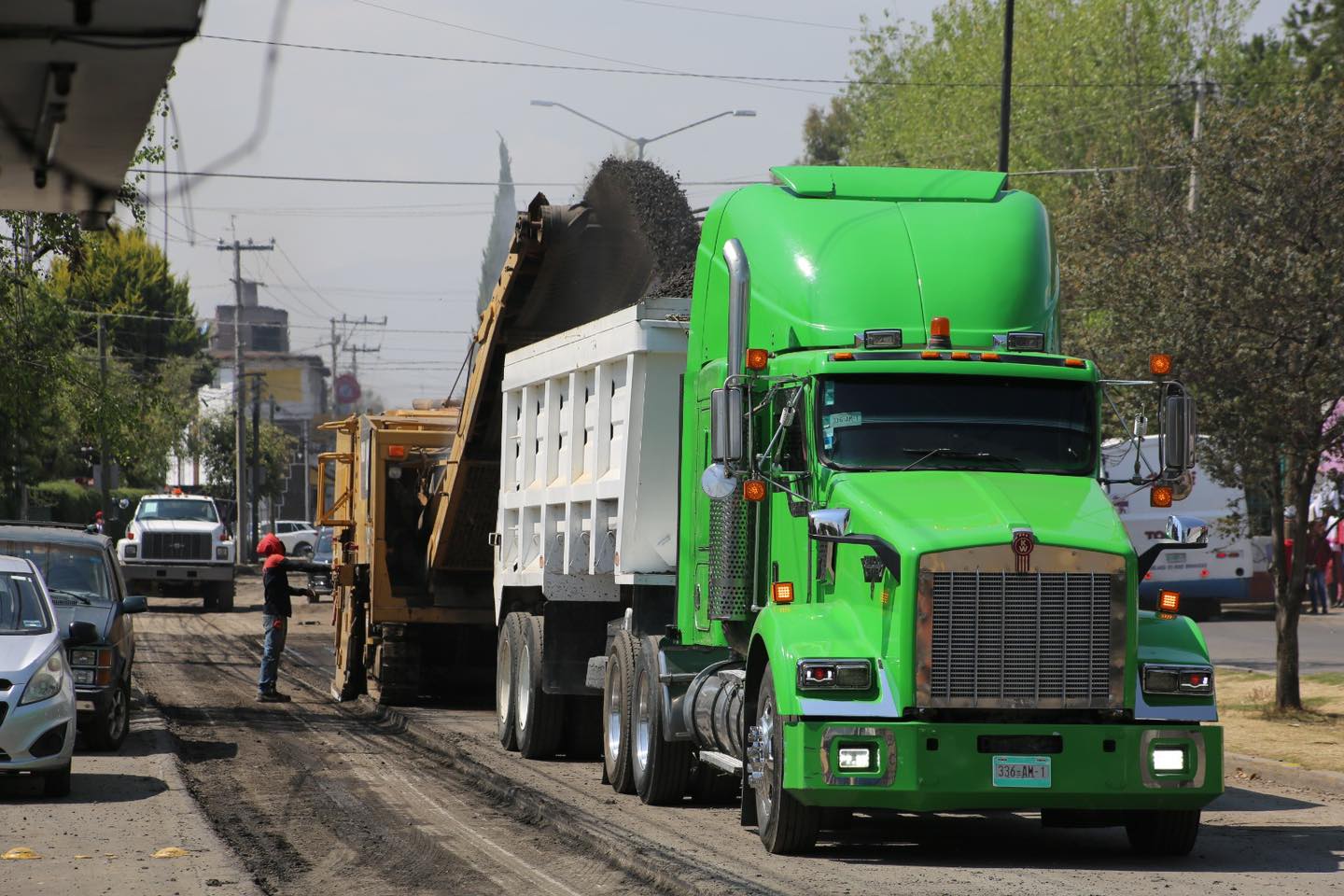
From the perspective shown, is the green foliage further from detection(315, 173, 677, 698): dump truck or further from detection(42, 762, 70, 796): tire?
detection(42, 762, 70, 796): tire

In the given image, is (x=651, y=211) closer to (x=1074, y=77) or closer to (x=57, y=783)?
(x=57, y=783)

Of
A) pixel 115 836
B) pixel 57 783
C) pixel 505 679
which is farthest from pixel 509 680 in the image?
pixel 115 836

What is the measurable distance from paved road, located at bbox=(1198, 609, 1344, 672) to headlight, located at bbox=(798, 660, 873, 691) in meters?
14.0

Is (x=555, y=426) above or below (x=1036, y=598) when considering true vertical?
above

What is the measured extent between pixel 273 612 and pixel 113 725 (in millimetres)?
6109

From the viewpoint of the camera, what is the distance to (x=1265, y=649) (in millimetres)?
26578

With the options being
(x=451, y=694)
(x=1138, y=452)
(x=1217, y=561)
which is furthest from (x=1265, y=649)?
(x=1138, y=452)

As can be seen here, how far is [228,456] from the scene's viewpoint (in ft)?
308

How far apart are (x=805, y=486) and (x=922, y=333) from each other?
3.82ft

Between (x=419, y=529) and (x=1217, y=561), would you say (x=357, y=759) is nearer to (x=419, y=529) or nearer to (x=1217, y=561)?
(x=419, y=529)

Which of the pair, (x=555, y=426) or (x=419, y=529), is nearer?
(x=555, y=426)

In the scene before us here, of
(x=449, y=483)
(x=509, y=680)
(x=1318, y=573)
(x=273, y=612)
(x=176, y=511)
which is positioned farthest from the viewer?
(x=176, y=511)

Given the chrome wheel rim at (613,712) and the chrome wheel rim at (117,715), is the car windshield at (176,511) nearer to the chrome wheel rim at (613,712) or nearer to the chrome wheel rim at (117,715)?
the chrome wheel rim at (117,715)

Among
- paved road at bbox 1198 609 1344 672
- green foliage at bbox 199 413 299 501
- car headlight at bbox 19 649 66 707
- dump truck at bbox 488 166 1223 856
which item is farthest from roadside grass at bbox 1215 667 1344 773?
green foliage at bbox 199 413 299 501
